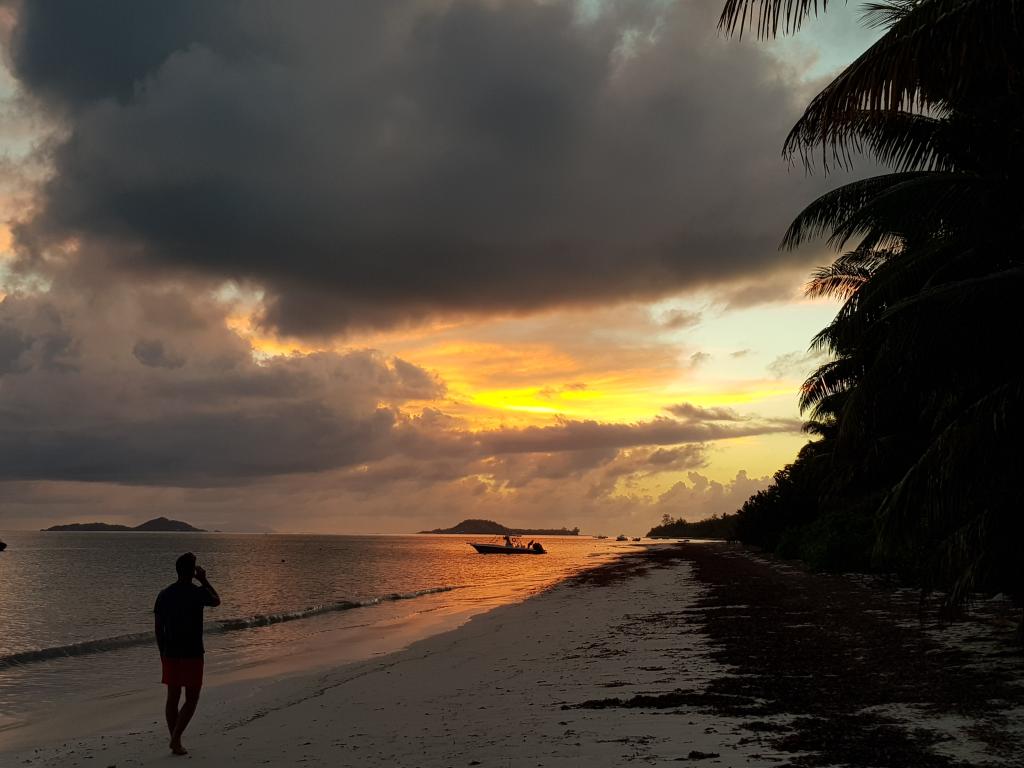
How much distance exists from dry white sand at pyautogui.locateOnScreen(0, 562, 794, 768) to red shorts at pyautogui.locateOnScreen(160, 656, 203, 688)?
91 cm

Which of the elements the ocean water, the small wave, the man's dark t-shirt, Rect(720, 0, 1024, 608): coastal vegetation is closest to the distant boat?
the ocean water

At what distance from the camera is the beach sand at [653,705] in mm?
7836

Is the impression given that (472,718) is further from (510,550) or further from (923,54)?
(510,550)

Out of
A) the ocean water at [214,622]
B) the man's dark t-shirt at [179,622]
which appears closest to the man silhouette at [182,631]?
the man's dark t-shirt at [179,622]

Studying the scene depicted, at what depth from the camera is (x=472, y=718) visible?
10.3 meters

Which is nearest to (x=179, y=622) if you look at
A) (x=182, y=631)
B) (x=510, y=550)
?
(x=182, y=631)

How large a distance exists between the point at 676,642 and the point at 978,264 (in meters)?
8.72

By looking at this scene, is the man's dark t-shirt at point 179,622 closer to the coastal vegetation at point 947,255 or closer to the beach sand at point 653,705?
the beach sand at point 653,705

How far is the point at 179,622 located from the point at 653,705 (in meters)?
5.54

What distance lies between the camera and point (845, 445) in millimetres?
15484

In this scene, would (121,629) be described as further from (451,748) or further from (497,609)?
(451,748)

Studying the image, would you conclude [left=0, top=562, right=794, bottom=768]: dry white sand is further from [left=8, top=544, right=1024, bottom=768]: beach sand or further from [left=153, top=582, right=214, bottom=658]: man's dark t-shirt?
[left=153, top=582, right=214, bottom=658]: man's dark t-shirt

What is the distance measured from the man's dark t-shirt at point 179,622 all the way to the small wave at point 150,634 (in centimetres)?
1557

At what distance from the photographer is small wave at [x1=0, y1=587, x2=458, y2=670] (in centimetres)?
2289
